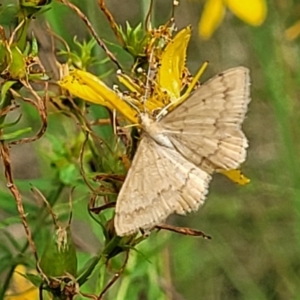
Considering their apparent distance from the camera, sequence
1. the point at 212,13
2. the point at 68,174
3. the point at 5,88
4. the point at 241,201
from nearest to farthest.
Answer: the point at 5,88 → the point at 68,174 → the point at 212,13 → the point at 241,201

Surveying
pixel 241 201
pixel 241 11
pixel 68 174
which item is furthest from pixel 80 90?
pixel 241 201

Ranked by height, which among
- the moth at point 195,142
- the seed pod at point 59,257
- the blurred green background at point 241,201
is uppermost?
the moth at point 195,142

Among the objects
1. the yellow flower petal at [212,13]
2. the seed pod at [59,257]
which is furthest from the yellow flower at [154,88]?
the yellow flower petal at [212,13]

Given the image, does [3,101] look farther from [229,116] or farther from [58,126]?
[58,126]

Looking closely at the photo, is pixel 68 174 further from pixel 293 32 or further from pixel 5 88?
pixel 293 32

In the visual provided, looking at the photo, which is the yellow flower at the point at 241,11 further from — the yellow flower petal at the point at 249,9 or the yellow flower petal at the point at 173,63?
the yellow flower petal at the point at 173,63

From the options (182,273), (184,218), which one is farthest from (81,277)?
(184,218)

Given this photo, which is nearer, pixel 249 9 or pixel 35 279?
pixel 35 279

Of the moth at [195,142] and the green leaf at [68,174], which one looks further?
the green leaf at [68,174]
